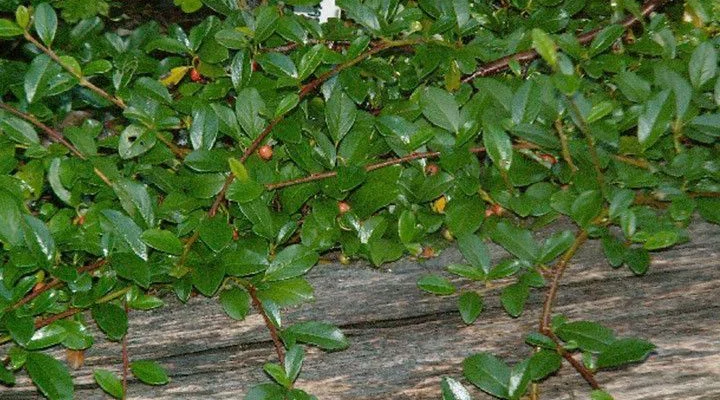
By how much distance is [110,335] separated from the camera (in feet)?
6.07

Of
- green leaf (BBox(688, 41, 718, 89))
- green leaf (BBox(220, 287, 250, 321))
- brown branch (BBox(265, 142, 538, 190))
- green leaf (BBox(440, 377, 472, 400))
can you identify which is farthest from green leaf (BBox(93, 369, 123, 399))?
green leaf (BBox(688, 41, 718, 89))

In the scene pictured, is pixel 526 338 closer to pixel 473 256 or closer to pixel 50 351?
pixel 473 256

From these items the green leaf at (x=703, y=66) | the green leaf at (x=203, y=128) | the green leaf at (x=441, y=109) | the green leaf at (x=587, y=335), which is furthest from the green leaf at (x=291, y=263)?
the green leaf at (x=703, y=66)

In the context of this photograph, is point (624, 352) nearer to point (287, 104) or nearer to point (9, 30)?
point (287, 104)

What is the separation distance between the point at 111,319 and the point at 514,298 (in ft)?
2.72

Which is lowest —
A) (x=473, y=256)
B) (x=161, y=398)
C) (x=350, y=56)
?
(x=161, y=398)

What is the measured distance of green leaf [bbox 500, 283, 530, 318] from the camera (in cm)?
189

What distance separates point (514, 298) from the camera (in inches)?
75.0

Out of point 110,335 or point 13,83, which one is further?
point 13,83

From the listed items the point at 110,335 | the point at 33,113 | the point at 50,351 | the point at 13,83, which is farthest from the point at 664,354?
the point at 13,83

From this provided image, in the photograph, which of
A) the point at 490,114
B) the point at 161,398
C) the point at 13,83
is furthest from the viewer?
the point at 13,83

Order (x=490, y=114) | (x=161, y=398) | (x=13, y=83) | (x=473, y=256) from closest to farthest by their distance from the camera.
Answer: (x=161, y=398)
(x=473, y=256)
(x=490, y=114)
(x=13, y=83)

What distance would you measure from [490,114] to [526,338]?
0.56 metres

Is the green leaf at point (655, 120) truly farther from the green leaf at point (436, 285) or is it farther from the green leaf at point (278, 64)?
the green leaf at point (278, 64)
